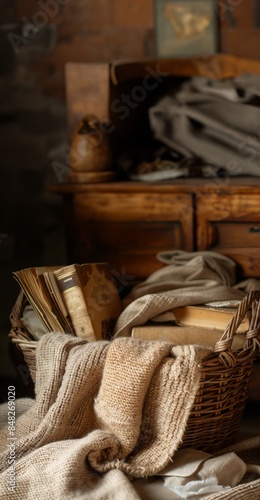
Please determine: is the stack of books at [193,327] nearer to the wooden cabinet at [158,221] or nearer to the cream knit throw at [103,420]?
the cream knit throw at [103,420]

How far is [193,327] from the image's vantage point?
6.98 ft

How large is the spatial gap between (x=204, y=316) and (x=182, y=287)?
18 cm

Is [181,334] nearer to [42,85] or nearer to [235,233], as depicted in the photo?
[235,233]

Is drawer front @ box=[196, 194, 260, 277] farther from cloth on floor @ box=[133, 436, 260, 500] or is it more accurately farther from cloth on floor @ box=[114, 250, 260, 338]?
cloth on floor @ box=[133, 436, 260, 500]

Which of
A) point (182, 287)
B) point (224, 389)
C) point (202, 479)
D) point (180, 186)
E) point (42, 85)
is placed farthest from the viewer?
point (42, 85)

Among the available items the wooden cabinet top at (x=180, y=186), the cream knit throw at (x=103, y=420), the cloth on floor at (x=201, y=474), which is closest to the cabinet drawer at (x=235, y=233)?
the wooden cabinet top at (x=180, y=186)

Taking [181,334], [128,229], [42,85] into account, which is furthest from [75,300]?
[42,85]

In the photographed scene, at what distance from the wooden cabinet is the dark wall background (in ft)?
1.93

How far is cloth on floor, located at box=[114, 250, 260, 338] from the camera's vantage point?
2.13 m

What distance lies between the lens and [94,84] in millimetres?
2795

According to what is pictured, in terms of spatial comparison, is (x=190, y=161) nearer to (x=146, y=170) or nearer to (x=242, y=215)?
(x=146, y=170)

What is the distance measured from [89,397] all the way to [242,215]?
920mm

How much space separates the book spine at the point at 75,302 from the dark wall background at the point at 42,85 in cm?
101

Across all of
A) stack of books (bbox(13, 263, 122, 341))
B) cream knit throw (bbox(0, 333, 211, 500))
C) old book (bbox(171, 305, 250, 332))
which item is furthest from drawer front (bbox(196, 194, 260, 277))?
cream knit throw (bbox(0, 333, 211, 500))
